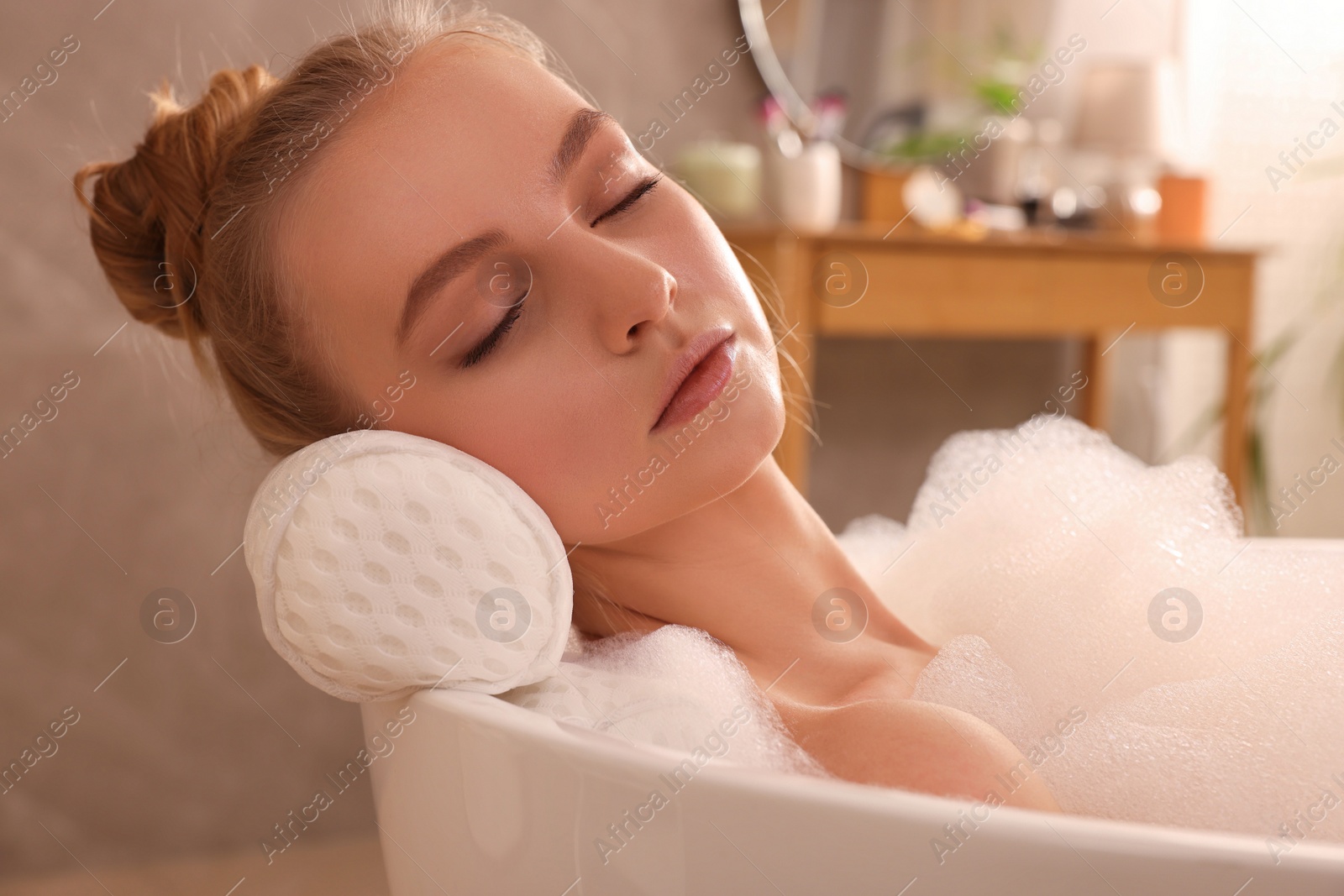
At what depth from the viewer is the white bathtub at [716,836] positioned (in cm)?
42

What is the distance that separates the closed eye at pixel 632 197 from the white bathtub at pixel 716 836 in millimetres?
365

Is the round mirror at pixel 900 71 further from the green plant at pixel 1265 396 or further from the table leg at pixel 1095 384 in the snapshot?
the green plant at pixel 1265 396

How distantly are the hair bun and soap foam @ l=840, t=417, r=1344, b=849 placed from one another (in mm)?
662

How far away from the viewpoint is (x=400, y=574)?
0.62 meters

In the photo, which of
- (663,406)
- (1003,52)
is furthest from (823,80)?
(663,406)

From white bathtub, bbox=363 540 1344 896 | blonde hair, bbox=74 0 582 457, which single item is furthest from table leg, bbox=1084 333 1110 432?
white bathtub, bbox=363 540 1344 896

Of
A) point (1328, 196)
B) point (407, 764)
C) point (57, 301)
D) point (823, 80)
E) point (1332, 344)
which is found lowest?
point (1332, 344)

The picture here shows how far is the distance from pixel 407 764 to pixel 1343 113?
294 centimetres

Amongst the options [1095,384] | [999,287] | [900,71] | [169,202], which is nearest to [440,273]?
[169,202]

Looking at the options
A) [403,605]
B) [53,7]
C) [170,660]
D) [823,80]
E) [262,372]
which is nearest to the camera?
[403,605]

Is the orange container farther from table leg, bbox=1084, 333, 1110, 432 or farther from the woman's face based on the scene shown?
the woman's face

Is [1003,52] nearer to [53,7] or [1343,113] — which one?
[1343,113]

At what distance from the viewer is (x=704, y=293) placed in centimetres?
80

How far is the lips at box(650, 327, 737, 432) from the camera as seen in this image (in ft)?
2.49
